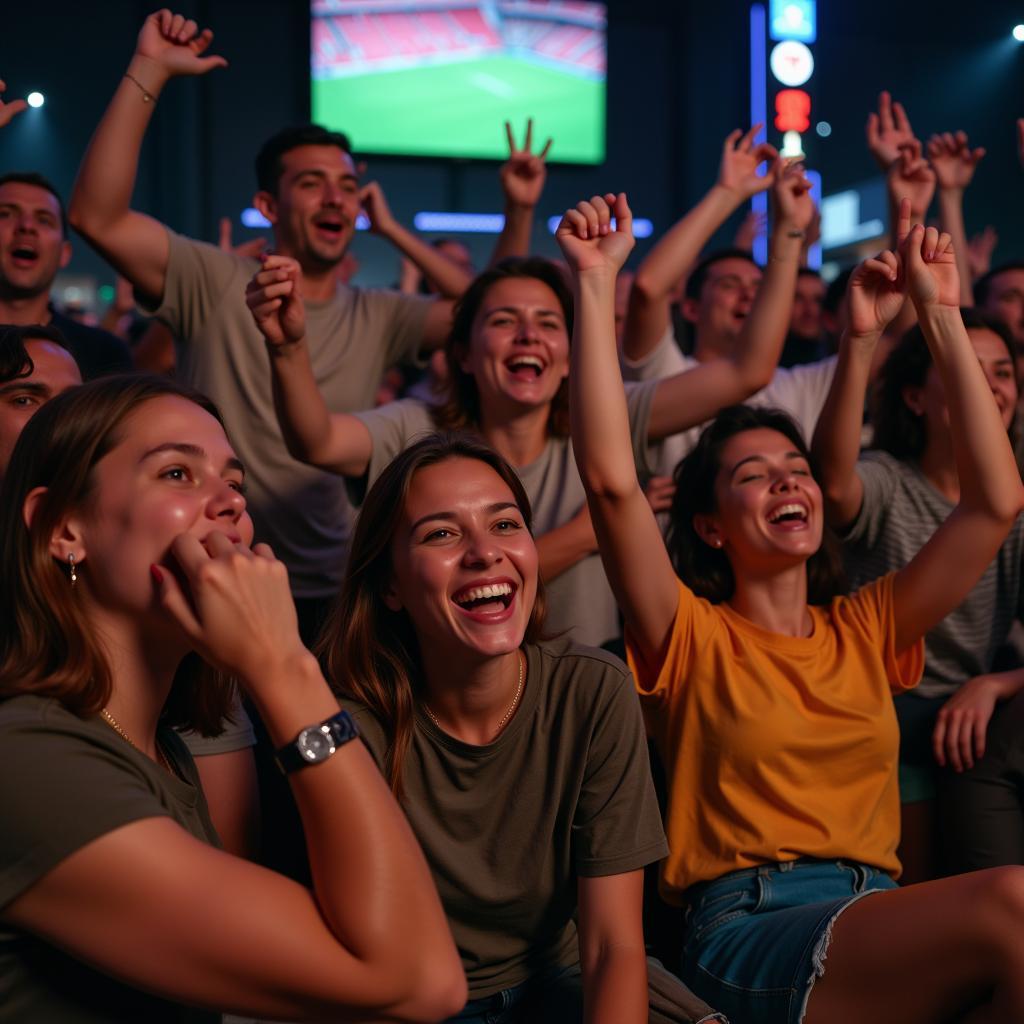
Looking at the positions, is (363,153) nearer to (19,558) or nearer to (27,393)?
(27,393)

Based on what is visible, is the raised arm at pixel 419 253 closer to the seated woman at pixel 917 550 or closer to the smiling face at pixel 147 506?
the seated woman at pixel 917 550

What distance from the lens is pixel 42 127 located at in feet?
24.3

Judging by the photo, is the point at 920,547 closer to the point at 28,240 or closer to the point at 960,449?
the point at 960,449

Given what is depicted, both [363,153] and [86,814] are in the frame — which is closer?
[86,814]

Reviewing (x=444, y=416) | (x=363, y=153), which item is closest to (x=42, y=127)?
(x=363, y=153)

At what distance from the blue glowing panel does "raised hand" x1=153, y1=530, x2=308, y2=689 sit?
22.4ft

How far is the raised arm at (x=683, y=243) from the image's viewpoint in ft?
9.75

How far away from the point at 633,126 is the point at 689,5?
0.83 metres

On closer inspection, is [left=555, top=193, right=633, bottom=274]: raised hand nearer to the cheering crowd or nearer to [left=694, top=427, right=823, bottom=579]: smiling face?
the cheering crowd

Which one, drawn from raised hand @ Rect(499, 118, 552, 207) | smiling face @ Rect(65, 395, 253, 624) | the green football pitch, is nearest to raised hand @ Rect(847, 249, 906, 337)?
raised hand @ Rect(499, 118, 552, 207)

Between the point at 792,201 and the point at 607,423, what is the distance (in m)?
1.14

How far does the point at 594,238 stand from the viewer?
2.06m

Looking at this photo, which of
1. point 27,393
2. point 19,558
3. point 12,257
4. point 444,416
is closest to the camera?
point 19,558

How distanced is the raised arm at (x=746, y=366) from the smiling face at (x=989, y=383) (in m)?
0.38
